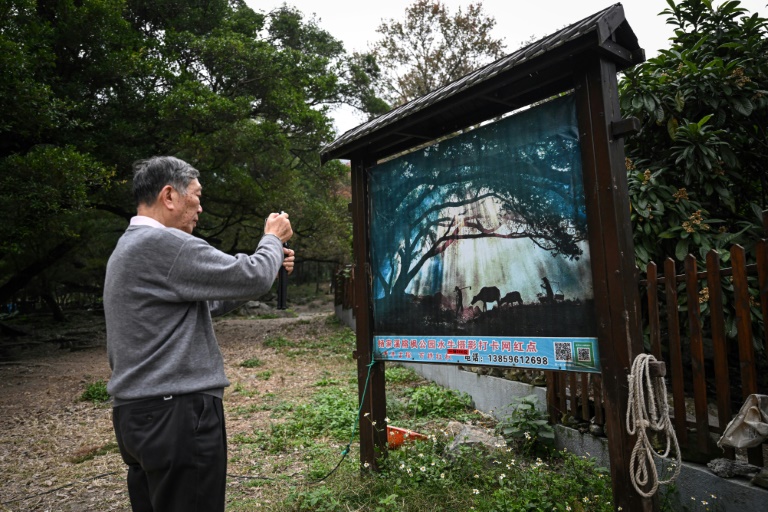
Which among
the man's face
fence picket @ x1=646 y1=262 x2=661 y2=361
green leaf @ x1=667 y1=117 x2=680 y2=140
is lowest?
fence picket @ x1=646 y1=262 x2=661 y2=361

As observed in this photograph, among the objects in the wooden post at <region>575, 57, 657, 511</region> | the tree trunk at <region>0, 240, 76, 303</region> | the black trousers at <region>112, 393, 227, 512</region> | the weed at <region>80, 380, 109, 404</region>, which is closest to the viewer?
the black trousers at <region>112, 393, 227, 512</region>

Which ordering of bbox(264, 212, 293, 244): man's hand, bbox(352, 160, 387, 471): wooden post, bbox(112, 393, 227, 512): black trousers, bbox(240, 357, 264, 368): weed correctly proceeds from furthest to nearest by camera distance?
1. bbox(240, 357, 264, 368): weed
2. bbox(352, 160, 387, 471): wooden post
3. bbox(264, 212, 293, 244): man's hand
4. bbox(112, 393, 227, 512): black trousers

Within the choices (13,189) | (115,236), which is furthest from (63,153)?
(115,236)

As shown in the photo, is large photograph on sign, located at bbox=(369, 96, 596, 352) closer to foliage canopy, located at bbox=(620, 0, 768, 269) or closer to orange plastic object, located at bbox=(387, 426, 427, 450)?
orange plastic object, located at bbox=(387, 426, 427, 450)

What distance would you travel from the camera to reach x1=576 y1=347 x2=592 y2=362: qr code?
108 inches

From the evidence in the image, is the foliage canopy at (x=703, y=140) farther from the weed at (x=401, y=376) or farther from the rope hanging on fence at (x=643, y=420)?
the weed at (x=401, y=376)

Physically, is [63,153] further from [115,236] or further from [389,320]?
[115,236]

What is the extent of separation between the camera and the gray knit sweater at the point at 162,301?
2.04m

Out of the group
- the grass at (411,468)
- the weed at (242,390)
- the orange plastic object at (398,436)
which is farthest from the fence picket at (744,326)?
the weed at (242,390)

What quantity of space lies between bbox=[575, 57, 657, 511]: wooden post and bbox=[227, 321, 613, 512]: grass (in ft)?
1.93

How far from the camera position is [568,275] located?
2875mm

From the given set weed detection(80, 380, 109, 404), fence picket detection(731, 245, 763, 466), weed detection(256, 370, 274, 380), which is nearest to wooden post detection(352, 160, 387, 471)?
fence picket detection(731, 245, 763, 466)

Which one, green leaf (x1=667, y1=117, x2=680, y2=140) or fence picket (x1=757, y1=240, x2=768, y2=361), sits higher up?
green leaf (x1=667, y1=117, x2=680, y2=140)

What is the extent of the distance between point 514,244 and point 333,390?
218 inches
